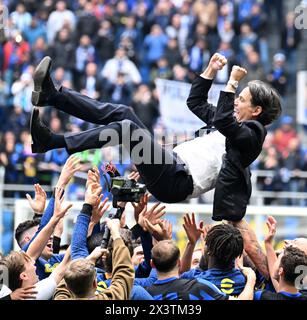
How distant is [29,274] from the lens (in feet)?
22.5

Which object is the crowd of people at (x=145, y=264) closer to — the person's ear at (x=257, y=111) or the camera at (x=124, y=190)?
the camera at (x=124, y=190)

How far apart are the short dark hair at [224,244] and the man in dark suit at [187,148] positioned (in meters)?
0.66

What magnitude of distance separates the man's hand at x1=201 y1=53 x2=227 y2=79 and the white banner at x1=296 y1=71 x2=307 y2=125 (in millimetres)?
10892

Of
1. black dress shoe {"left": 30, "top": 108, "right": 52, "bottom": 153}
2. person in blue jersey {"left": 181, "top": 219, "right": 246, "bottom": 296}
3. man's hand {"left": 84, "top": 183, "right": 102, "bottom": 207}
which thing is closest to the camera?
person in blue jersey {"left": 181, "top": 219, "right": 246, "bottom": 296}

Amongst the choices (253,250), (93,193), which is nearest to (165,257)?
(93,193)

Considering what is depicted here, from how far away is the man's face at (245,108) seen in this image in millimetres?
7801

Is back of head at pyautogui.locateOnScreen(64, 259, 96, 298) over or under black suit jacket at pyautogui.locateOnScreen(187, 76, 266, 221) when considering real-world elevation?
under

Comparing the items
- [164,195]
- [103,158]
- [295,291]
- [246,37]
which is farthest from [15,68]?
[295,291]

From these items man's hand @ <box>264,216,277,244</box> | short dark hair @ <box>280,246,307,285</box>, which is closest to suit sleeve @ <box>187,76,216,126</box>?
man's hand @ <box>264,216,277,244</box>

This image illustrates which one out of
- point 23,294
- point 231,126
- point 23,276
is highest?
point 231,126

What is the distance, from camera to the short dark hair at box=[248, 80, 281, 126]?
777 centimetres

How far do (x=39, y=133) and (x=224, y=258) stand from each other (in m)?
1.72

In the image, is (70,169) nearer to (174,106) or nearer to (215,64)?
(215,64)

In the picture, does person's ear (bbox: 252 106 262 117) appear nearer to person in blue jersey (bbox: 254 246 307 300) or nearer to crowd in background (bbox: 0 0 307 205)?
person in blue jersey (bbox: 254 246 307 300)
